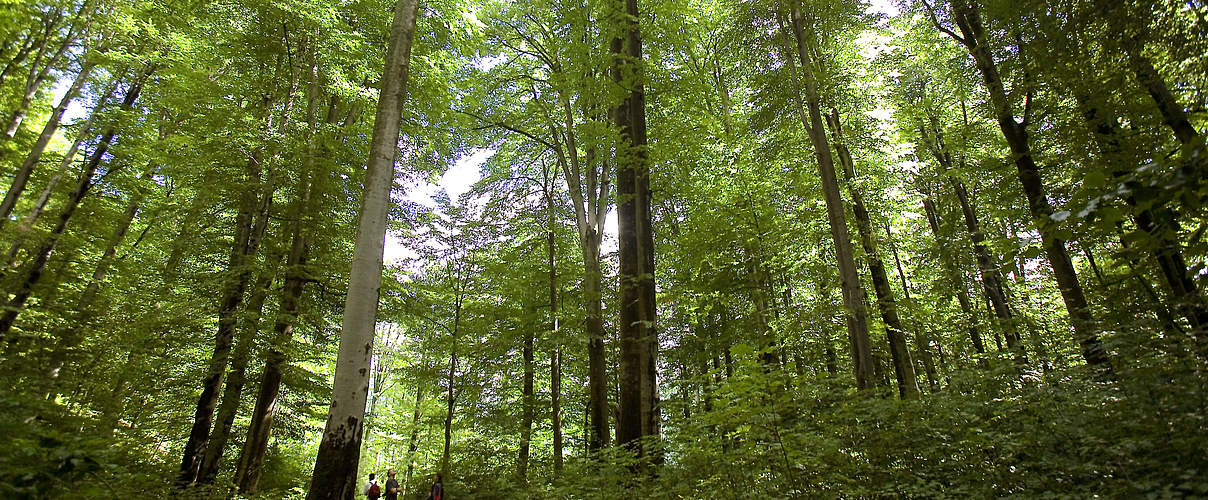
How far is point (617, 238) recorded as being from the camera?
447 inches

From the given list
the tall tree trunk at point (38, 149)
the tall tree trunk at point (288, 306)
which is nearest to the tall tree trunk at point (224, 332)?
the tall tree trunk at point (288, 306)

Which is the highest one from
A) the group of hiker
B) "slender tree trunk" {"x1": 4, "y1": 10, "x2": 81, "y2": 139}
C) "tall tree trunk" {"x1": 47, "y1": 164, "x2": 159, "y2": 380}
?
"slender tree trunk" {"x1": 4, "y1": 10, "x2": 81, "y2": 139}

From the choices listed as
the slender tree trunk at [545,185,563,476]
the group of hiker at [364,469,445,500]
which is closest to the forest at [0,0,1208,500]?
the slender tree trunk at [545,185,563,476]

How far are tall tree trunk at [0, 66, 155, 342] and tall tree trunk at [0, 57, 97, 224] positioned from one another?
2.32ft

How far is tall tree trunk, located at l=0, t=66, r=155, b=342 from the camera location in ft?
27.1

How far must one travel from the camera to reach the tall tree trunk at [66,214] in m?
8.25

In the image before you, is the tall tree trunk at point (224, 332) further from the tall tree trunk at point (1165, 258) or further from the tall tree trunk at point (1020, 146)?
the tall tree trunk at point (1020, 146)

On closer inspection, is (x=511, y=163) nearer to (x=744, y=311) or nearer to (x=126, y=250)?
(x=744, y=311)

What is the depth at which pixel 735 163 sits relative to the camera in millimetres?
11297

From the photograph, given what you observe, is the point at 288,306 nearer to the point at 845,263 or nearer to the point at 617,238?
the point at 617,238

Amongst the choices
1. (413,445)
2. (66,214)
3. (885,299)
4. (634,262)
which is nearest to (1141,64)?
(885,299)

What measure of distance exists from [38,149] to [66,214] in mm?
2930

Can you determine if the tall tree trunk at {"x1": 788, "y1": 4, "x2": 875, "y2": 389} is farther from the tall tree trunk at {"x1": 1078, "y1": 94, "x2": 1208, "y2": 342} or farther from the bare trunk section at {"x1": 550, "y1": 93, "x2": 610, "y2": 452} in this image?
the bare trunk section at {"x1": 550, "y1": 93, "x2": 610, "y2": 452}

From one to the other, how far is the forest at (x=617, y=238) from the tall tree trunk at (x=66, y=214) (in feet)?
0.29
